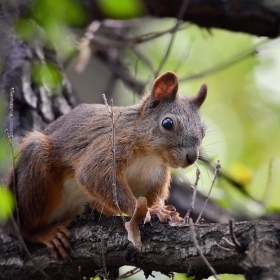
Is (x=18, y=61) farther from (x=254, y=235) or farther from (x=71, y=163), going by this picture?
(x=254, y=235)

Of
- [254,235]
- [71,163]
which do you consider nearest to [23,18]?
[71,163]

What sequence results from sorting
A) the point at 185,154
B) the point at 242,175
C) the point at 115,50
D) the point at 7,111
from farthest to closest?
the point at 115,50 < the point at 242,175 < the point at 7,111 < the point at 185,154

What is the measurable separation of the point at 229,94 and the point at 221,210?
11.8 ft

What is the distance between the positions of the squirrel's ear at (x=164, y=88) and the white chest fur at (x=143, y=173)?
0.35 metres

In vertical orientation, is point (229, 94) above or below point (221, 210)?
above

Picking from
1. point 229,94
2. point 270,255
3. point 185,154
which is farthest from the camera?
point 229,94

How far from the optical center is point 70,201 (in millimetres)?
3930

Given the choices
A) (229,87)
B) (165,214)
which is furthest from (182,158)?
(229,87)

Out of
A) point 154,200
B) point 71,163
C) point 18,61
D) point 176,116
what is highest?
point 18,61

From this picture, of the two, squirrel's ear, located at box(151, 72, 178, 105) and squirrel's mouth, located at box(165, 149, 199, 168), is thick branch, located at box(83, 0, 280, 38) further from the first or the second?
squirrel's mouth, located at box(165, 149, 199, 168)

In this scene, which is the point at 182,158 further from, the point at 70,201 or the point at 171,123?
the point at 70,201

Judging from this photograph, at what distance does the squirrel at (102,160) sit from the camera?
3451 mm

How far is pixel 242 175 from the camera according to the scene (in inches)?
197

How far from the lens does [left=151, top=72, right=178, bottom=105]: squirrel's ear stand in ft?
11.8
